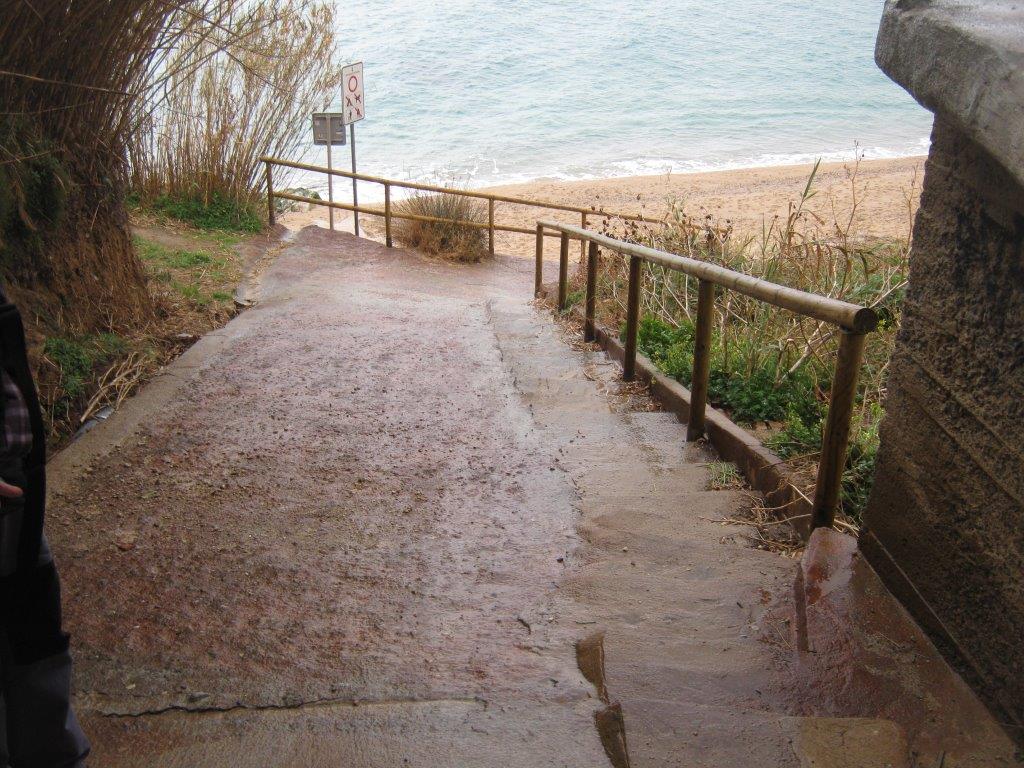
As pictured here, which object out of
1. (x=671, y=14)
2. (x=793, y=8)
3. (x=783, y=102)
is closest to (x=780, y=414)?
(x=783, y=102)

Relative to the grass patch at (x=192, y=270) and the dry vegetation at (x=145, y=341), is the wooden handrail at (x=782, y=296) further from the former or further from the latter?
the grass patch at (x=192, y=270)

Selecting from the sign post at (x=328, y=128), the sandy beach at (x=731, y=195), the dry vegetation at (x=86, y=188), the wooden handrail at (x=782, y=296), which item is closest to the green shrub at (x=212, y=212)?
the sign post at (x=328, y=128)

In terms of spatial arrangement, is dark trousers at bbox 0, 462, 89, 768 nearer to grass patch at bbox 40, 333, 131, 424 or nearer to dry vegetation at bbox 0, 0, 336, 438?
dry vegetation at bbox 0, 0, 336, 438

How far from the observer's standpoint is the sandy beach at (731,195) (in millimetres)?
15000

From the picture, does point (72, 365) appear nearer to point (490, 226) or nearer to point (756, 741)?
point (756, 741)

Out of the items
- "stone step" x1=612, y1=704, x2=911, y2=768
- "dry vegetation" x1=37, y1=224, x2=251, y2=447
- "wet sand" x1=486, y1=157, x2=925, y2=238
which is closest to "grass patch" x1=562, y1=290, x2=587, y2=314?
"dry vegetation" x1=37, y1=224, x2=251, y2=447

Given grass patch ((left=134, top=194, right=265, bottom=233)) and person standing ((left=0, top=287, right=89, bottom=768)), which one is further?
grass patch ((left=134, top=194, right=265, bottom=233))

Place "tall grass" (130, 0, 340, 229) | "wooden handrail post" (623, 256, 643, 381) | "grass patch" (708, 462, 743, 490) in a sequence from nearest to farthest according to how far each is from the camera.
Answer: "grass patch" (708, 462, 743, 490) < "wooden handrail post" (623, 256, 643, 381) < "tall grass" (130, 0, 340, 229)

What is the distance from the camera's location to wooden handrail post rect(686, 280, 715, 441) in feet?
11.8

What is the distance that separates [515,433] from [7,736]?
2.70m

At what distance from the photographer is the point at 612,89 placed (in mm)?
38125

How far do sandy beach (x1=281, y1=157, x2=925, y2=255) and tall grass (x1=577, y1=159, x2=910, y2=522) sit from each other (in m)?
7.82

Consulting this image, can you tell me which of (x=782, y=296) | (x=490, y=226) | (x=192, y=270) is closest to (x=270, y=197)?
(x=490, y=226)

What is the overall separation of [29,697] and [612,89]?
129 ft
